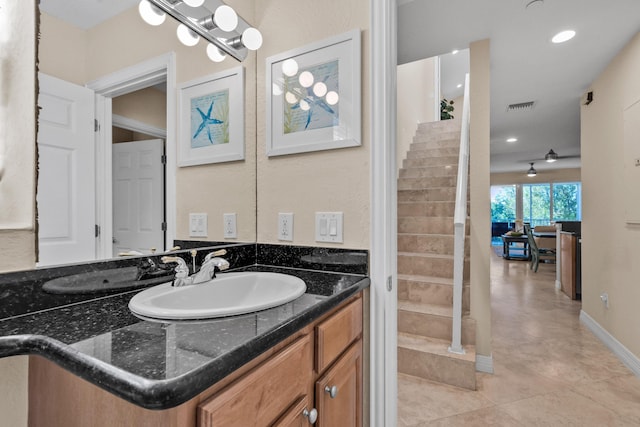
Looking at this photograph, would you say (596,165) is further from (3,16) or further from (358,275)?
(3,16)

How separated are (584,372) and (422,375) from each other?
1166 mm

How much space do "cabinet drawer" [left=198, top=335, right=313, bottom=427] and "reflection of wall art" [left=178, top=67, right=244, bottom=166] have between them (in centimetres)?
92

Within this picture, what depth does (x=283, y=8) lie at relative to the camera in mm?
1370

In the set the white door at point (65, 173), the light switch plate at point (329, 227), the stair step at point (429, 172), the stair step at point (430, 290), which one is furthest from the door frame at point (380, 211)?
the stair step at point (429, 172)

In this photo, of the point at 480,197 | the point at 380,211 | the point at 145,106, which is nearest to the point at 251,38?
the point at 145,106

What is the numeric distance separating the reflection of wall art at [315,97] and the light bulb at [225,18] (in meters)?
0.20

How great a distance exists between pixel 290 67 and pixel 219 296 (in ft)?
3.23

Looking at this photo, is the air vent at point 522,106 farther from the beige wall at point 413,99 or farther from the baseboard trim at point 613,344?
the baseboard trim at point 613,344

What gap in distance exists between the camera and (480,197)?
2.23 meters

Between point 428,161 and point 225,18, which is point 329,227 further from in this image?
point 428,161

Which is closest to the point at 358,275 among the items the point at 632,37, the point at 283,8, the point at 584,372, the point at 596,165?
the point at 283,8

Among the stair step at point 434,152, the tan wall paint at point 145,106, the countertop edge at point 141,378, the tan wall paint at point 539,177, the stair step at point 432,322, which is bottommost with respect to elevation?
the stair step at point 432,322

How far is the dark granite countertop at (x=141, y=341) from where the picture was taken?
446 millimetres

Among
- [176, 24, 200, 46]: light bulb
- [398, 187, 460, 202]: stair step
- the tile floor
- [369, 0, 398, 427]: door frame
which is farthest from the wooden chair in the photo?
[176, 24, 200, 46]: light bulb
